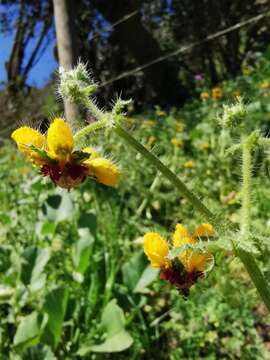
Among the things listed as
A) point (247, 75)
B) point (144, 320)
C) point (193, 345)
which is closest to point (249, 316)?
point (193, 345)

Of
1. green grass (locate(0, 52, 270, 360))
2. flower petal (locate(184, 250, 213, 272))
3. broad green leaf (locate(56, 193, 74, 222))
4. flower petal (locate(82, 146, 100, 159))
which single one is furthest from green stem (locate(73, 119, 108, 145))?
broad green leaf (locate(56, 193, 74, 222))

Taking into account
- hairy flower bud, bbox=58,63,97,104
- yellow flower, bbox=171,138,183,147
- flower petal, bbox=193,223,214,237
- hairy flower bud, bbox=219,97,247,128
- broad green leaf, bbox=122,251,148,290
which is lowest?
flower petal, bbox=193,223,214,237

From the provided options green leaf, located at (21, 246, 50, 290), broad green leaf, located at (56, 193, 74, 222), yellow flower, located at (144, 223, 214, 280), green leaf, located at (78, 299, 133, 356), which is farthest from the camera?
broad green leaf, located at (56, 193, 74, 222)

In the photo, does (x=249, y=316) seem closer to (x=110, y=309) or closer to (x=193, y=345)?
(x=193, y=345)

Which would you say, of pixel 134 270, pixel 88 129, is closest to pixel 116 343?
pixel 134 270

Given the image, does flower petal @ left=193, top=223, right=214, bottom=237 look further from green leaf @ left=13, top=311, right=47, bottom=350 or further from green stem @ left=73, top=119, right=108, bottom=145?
green leaf @ left=13, top=311, right=47, bottom=350

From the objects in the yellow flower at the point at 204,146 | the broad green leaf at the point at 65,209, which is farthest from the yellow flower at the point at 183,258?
the yellow flower at the point at 204,146
